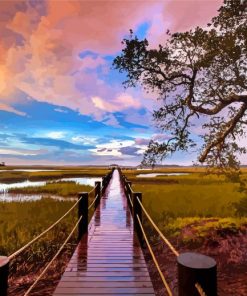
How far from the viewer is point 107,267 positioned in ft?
21.4

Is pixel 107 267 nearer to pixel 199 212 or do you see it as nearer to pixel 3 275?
pixel 3 275

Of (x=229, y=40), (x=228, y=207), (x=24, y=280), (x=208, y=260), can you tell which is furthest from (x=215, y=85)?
(x=208, y=260)

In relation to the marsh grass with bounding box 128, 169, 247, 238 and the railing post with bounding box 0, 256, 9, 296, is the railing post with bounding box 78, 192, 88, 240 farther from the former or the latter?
the railing post with bounding box 0, 256, 9, 296

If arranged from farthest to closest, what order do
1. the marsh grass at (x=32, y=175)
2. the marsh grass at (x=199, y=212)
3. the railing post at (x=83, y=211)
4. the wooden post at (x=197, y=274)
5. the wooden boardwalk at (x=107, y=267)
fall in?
1. the marsh grass at (x=32, y=175)
2. the marsh grass at (x=199, y=212)
3. the railing post at (x=83, y=211)
4. the wooden boardwalk at (x=107, y=267)
5. the wooden post at (x=197, y=274)

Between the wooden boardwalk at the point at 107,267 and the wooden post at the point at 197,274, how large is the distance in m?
3.19

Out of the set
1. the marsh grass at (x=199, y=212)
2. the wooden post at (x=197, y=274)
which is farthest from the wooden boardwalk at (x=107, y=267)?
the marsh grass at (x=199, y=212)

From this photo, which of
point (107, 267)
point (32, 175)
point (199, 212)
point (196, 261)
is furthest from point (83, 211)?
point (32, 175)

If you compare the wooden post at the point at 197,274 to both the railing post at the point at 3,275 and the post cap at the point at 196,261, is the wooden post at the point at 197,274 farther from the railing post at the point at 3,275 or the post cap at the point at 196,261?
the railing post at the point at 3,275

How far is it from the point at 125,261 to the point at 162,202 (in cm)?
1630

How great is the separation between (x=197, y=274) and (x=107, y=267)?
4666 mm

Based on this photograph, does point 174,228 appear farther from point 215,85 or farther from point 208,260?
point 208,260

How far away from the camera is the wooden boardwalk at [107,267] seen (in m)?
5.34

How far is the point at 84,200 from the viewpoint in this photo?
358 inches

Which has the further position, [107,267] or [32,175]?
[32,175]
